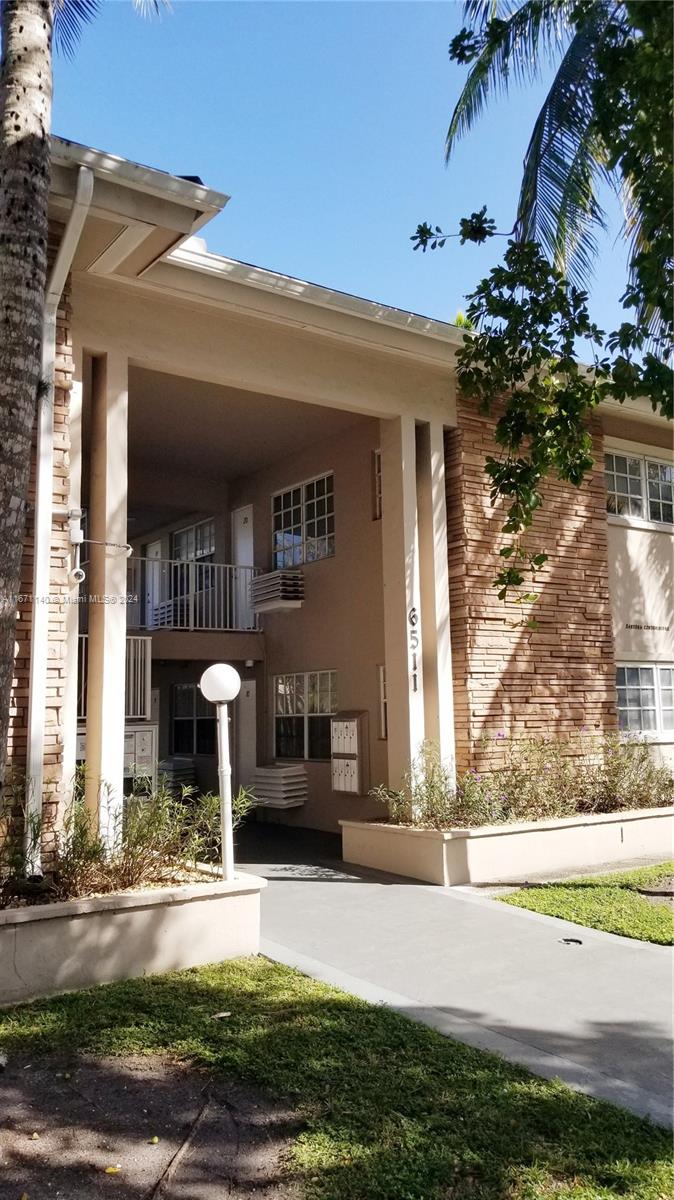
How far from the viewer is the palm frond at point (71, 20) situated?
8.11m

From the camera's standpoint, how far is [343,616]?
41.3 feet

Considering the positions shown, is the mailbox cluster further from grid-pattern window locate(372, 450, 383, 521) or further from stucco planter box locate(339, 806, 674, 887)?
grid-pattern window locate(372, 450, 383, 521)

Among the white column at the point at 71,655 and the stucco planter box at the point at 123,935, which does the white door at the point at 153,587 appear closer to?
the white column at the point at 71,655

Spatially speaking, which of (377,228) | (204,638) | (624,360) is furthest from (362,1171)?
(204,638)

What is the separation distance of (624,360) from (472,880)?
225 inches

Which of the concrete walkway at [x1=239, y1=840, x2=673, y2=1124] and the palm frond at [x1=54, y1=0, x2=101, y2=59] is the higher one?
the palm frond at [x1=54, y1=0, x2=101, y2=59]

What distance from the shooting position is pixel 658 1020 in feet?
16.5

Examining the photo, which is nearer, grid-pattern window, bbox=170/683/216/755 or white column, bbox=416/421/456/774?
white column, bbox=416/421/456/774

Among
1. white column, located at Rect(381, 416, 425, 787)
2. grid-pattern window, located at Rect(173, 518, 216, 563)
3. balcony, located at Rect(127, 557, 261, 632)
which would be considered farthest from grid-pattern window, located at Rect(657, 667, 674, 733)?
grid-pattern window, located at Rect(173, 518, 216, 563)

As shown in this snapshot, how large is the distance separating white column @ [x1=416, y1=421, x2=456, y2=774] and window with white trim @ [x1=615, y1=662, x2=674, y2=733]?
3561mm

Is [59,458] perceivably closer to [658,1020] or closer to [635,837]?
[658,1020]

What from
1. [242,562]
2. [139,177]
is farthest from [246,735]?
[139,177]

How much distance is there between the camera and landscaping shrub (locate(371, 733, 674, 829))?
952 centimetres

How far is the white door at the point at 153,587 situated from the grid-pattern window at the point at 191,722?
137 cm
